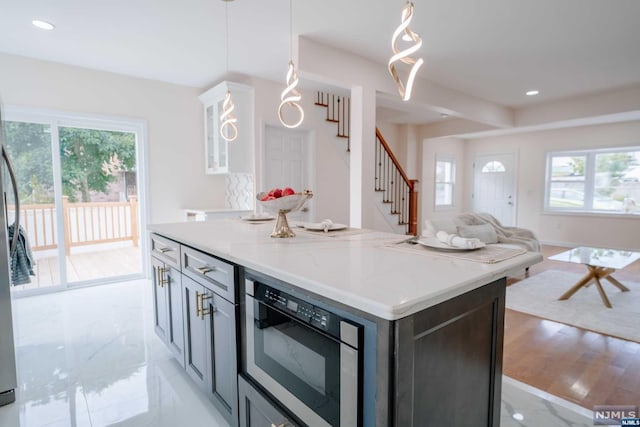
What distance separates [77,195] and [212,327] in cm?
345

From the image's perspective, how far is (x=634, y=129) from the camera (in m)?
5.97

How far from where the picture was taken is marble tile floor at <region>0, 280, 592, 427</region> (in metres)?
A: 1.75

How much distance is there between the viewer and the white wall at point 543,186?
610 centimetres

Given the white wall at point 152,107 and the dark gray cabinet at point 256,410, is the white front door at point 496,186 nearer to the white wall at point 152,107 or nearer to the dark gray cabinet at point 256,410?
the white wall at point 152,107

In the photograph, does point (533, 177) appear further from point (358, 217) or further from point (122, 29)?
point (122, 29)

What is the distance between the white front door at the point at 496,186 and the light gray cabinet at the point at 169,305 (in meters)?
7.63

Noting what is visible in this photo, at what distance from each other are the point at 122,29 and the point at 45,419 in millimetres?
2934

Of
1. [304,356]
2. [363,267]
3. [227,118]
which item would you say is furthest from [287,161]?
[304,356]

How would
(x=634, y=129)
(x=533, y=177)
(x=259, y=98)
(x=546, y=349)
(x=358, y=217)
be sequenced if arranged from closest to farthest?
(x=546, y=349) → (x=358, y=217) → (x=259, y=98) → (x=634, y=129) → (x=533, y=177)

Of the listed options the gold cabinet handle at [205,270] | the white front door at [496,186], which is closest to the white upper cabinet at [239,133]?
the gold cabinet handle at [205,270]

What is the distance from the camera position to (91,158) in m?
4.06

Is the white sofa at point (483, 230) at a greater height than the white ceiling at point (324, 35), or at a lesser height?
lesser

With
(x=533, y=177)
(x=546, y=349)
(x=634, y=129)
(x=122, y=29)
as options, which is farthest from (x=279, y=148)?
(x=634, y=129)
